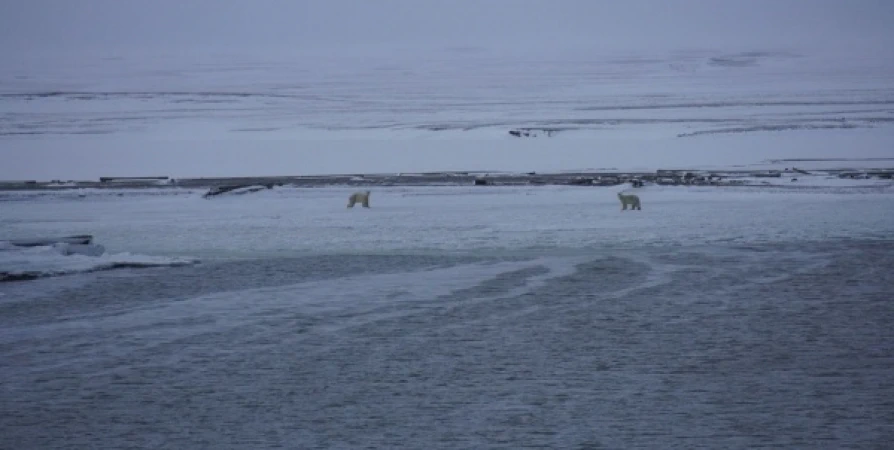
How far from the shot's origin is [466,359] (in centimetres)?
560

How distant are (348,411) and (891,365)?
230cm

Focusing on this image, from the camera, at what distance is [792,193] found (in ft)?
40.0

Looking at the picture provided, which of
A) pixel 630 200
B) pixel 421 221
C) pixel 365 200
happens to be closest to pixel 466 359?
pixel 421 221

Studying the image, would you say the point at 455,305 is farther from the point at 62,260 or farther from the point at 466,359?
the point at 62,260

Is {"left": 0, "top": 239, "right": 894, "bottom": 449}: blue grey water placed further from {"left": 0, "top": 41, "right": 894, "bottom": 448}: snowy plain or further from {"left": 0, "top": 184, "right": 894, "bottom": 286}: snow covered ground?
{"left": 0, "top": 184, "right": 894, "bottom": 286}: snow covered ground

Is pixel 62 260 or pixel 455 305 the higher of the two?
pixel 62 260

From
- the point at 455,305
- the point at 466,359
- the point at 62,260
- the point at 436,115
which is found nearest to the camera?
the point at 466,359

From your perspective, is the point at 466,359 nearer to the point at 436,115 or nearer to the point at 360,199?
the point at 360,199

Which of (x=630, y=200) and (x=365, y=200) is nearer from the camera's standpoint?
(x=630, y=200)

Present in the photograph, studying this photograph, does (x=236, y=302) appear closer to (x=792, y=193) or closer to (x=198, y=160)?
(x=792, y=193)

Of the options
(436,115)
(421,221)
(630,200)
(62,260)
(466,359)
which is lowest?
(466,359)

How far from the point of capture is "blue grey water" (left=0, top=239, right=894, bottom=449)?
4.52 metres

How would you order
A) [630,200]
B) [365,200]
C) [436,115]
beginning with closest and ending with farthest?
[630,200] → [365,200] → [436,115]

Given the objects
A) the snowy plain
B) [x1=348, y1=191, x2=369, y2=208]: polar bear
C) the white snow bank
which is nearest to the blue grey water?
the snowy plain
